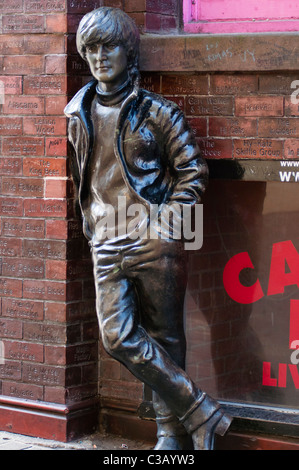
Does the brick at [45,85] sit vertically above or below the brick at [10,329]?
above

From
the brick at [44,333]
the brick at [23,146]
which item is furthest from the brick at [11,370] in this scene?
the brick at [23,146]

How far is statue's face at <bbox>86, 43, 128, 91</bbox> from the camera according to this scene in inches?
224

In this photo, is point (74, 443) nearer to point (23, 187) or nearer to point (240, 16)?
point (23, 187)

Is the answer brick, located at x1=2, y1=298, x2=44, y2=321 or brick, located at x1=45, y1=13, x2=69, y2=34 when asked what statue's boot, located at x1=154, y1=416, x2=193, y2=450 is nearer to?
brick, located at x1=2, y1=298, x2=44, y2=321

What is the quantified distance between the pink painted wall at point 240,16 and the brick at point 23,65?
3.02 ft

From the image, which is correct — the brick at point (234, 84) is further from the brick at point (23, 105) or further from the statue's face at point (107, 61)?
the brick at point (23, 105)

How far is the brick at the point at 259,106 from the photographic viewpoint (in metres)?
5.84

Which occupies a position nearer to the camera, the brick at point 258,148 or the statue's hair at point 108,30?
the statue's hair at point 108,30

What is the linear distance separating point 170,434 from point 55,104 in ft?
6.75

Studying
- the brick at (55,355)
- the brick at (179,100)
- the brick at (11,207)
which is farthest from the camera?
the brick at (11,207)

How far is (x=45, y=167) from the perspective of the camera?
634 cm

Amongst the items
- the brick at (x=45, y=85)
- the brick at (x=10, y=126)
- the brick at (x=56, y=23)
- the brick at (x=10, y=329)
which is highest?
the brick at (x=56, y=23)

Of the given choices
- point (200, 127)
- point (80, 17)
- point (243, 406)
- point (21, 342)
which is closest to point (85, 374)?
point (21, 342)

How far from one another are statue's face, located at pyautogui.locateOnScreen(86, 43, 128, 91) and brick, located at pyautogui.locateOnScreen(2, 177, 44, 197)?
0.92 meters
